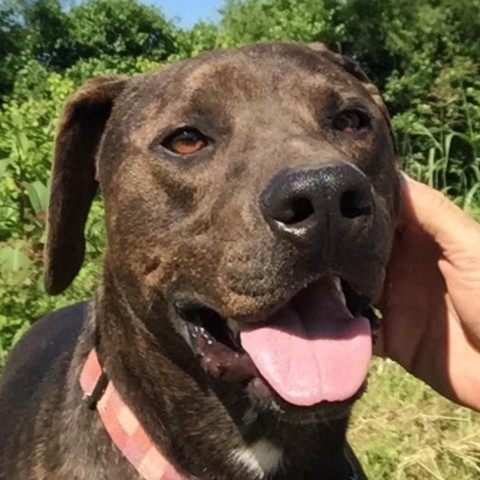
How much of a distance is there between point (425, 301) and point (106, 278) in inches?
55.7

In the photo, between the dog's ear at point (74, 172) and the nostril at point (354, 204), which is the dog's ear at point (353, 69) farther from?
Answer: the nostril at point (354, 204)

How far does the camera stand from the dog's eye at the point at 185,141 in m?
3.94

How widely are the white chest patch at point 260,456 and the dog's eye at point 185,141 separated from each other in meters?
0.98

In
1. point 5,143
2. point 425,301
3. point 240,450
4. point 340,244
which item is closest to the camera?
point 340,244

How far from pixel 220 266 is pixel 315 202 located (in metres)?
0.46

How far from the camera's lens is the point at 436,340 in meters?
4.91

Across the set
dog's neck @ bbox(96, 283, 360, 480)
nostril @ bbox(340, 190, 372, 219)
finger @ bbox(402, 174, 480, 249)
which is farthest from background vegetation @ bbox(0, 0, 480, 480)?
nostril @ bbox(340, 190, 372, 219)

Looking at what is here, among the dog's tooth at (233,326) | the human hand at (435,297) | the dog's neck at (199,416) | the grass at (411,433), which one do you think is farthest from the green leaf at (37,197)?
the dog's tooth at (233,326)

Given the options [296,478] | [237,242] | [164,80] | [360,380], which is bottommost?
[296,478]

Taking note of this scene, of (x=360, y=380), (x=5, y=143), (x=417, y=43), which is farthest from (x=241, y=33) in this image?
(x=360, y=380)

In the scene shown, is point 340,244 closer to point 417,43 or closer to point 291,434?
point 291,434

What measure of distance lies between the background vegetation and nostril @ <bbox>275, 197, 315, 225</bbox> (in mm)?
3044

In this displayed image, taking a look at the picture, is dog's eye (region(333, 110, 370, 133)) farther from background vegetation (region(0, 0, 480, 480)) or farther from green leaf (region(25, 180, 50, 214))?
green leaf (region(25, 180, 50, 214))

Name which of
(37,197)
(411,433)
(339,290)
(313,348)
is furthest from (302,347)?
(37,197)
